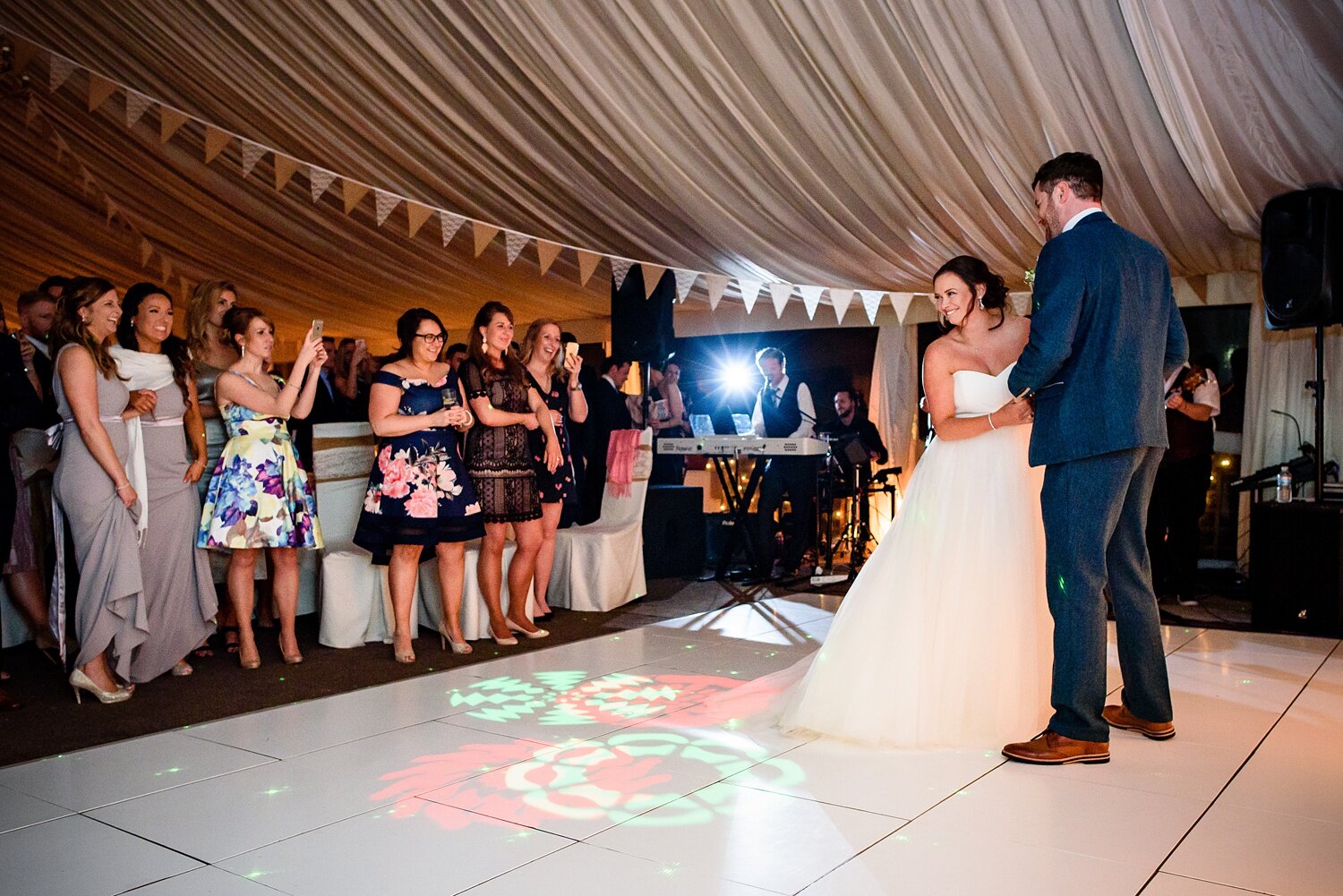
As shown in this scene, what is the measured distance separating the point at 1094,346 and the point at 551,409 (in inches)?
111

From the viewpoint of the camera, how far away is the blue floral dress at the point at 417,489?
3.88 m

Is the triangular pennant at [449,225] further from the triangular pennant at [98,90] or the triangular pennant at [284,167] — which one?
the triangular pennant at [98,90]

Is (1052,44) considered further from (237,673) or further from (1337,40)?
(237,673)

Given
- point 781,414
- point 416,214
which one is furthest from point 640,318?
point 416,214

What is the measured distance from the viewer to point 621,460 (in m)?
5.54

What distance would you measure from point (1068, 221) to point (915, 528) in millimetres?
950

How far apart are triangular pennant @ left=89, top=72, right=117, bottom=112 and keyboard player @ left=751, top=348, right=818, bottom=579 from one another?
410 centimetres

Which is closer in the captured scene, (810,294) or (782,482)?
(782,482)

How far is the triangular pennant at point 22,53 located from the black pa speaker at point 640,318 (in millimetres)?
3523

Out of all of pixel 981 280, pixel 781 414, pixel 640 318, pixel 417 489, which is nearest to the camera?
pixel 981 280

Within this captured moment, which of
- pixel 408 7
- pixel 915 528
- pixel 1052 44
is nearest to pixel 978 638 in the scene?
pixel 915 528

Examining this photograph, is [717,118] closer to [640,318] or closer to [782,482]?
[640,318]

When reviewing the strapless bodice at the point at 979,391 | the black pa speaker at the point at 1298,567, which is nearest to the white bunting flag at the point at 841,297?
the black pa speaker at the point at 1298,567

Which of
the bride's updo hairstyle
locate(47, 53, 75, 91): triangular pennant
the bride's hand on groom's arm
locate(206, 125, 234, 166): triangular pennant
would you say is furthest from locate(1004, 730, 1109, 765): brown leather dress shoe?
locate(47, 53, 75, 91): triangular pennant
